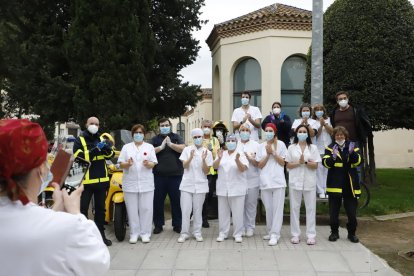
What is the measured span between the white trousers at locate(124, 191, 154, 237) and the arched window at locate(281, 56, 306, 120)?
12.5m

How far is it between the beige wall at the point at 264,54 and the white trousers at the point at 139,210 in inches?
466

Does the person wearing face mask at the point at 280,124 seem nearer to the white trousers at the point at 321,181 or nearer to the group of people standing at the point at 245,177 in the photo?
the white trousers at the point at 321,181

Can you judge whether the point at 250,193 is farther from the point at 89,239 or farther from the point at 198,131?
the point at 89,239

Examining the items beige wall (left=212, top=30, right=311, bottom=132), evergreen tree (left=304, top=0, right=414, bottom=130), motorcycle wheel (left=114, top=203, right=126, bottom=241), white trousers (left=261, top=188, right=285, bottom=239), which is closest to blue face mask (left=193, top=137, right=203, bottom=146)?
white trousers (left=261, top=188, right=285, bottom=239)

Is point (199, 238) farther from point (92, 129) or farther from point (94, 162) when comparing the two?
point (92, 129)

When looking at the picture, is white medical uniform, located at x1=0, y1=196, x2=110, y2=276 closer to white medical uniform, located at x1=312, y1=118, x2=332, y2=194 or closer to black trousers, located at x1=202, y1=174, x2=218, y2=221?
black trousers, located at x1=202, y1=174, x2=218, y2=221

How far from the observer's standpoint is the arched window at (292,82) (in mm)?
19250

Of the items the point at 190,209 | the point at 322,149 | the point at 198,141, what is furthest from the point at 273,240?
the point at 322,149

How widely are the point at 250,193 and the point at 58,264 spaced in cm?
636

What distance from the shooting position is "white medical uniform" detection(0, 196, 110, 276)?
1.73 metres

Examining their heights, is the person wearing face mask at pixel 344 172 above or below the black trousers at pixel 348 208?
above

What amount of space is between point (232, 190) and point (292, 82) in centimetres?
1258

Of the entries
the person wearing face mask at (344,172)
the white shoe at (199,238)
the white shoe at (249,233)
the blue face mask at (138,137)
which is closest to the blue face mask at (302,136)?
the person wearing face mask at (344,172)

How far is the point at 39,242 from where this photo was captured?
1718 millimetres
